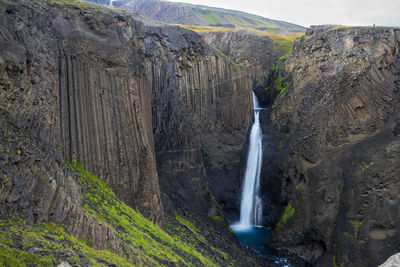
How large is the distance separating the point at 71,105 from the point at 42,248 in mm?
9851

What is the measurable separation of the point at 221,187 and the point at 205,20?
72.3 meters

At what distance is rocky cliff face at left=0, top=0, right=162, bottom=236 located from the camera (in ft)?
36.9

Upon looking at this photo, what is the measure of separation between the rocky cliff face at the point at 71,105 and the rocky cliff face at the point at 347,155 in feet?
44.8

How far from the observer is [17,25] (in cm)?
1335

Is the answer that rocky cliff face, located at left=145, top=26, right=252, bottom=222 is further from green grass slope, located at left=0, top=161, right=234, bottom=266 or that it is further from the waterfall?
green grass slope, located at left=0, top=161, right=234, bottom=266

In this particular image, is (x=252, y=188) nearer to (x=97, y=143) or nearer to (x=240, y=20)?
(x=97, y=143)

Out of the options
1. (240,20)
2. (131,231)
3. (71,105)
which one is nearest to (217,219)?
(131,231)

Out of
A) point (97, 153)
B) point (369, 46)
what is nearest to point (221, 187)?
point (369, 46)

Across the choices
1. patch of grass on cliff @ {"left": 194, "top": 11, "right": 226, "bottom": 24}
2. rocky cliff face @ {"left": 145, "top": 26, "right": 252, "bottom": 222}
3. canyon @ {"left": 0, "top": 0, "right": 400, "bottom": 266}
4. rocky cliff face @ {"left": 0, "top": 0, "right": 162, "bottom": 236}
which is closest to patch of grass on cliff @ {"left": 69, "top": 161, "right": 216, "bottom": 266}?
canyon @ {"left": 0, "top": 0, "right": 400, "bottom": 266}

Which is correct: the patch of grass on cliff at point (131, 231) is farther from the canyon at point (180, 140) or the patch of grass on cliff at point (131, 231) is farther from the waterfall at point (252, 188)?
the waterfall at point (252, 188)

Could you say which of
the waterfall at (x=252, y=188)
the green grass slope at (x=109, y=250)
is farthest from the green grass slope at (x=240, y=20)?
the green grass slope at (x=109, y=250)

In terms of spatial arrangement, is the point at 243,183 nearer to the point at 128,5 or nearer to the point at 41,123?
the point at 41,123

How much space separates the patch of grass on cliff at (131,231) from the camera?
45.4 feet

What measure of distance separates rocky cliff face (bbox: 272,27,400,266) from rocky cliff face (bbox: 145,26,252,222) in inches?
A: 274
